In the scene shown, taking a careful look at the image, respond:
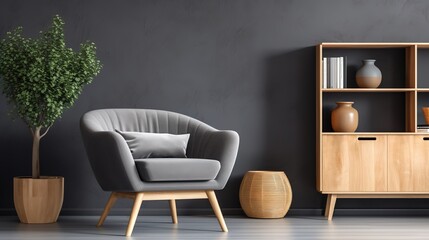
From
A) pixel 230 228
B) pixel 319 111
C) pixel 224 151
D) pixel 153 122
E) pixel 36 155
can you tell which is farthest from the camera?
pixel 319 111

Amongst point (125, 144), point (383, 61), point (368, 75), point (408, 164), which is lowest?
point (408, 164)

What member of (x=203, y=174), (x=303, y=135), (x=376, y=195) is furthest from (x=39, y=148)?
(x=376, y=195)

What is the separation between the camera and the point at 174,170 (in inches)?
186

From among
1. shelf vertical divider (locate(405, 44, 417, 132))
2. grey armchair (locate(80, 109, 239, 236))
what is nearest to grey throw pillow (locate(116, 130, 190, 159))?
grey armchair (locate(80, 109, 239, 236))

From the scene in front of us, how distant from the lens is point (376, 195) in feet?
19.1

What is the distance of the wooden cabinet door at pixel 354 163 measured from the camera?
579cm

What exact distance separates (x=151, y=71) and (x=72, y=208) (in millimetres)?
1289

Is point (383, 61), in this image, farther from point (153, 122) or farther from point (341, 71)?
point (153, 122)

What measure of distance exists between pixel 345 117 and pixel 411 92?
1.94 feet

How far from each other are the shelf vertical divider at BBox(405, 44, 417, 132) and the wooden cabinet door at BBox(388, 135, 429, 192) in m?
0.14

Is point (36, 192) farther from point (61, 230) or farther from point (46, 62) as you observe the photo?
point (46, 62)

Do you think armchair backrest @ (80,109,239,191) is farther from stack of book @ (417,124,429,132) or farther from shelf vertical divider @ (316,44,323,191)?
stack of book @ (417,124,429,132)

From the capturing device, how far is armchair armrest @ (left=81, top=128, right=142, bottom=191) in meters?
4.70

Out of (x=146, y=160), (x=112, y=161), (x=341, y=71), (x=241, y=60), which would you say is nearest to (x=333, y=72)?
(x=341, y=71)
